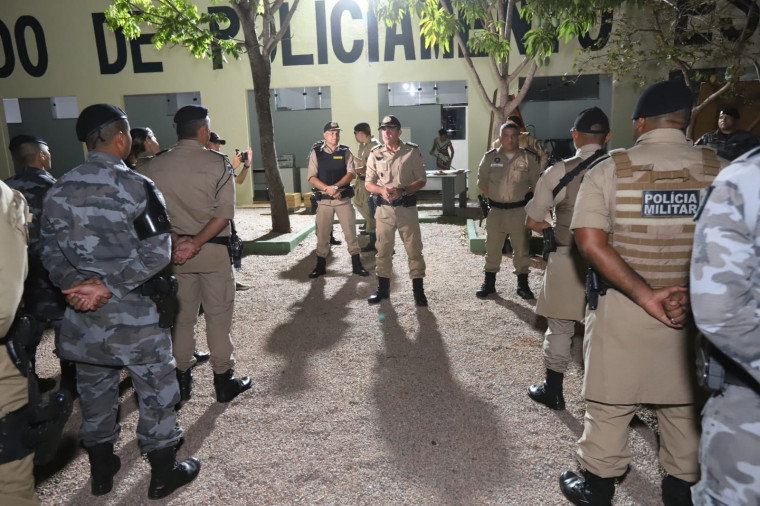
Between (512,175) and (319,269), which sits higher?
(512,175)

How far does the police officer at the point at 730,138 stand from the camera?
594 centimetres

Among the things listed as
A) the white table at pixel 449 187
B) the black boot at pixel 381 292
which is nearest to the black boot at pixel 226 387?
the black boot at pixel 381 292

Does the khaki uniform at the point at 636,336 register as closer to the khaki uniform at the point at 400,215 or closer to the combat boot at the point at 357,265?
the khaki uniform at the point at 400,215

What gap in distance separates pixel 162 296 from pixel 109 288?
0.80 feet

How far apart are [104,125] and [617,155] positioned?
2369 mm

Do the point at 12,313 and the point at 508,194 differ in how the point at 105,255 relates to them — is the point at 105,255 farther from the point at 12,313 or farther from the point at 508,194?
the point at 508,194

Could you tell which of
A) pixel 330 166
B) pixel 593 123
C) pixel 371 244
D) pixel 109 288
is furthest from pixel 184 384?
pixel 371 244

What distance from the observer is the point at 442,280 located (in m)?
6.68

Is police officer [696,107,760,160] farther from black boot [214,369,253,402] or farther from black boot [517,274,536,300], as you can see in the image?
black boot [214,369,253,402]

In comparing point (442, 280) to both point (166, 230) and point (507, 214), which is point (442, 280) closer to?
point (507, 214)

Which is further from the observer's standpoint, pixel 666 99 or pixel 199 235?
pixel 199 235

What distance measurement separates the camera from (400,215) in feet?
18.6

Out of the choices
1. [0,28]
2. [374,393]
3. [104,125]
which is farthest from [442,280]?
[0,28]

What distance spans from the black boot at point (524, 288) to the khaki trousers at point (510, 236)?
0.06m
